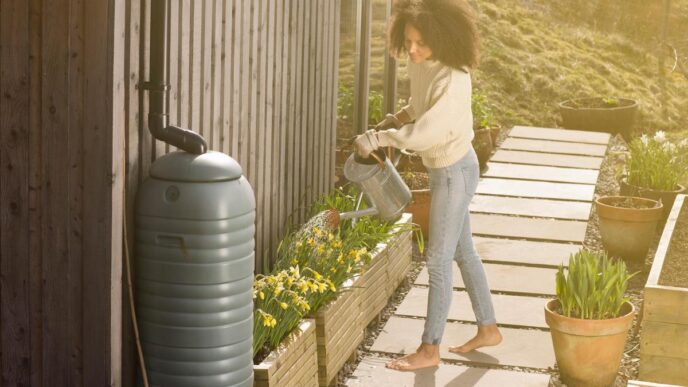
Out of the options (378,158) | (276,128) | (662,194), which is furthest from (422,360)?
(662,194)

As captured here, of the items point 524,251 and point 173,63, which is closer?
point 173,63

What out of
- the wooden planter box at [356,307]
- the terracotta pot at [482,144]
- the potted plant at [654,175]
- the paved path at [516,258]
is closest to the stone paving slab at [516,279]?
the paved path at [516,258]

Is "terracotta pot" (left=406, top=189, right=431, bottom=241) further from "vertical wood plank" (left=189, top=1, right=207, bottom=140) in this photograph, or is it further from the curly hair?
"vertical wood plank" (left=189, top=1, right=207, bottom=140)

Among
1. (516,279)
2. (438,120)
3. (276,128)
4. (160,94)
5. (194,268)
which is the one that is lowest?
(516,279)

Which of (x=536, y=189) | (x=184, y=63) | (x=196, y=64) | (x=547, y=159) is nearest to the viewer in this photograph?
(x=184, y=63)

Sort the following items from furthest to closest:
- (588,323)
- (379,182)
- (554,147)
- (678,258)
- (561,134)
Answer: (561,134)
(554,147)
(678,258)
(379,182)
(588,323)

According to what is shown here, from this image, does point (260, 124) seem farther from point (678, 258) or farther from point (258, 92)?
point (678, 258)

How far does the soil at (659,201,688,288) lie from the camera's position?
285 inches

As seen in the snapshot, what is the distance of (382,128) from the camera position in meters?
6.25

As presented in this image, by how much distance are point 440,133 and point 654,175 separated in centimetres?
396

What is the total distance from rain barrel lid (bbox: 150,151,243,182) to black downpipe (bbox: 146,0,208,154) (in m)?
0.04

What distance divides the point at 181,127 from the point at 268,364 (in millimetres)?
993

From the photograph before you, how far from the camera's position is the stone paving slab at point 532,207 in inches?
367

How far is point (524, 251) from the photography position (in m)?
8.28
